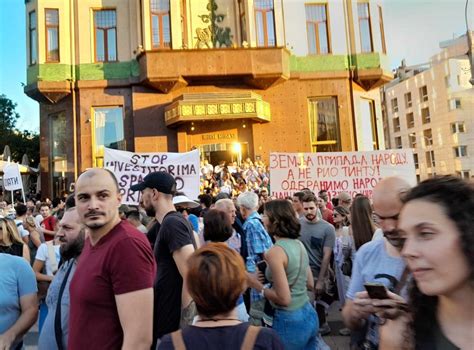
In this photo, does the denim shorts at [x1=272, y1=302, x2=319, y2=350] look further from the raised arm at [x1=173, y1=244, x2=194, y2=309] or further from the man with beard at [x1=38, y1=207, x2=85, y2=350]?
the man with beard at [x1=38, y1=207, x2=85, y2=350]

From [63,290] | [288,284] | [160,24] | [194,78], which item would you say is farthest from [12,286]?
[160,24]

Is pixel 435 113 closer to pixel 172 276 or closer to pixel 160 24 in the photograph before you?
pixel 160 24

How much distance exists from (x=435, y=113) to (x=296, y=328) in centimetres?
5425

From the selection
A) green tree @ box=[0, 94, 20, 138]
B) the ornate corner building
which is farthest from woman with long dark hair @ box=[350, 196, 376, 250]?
green tree @ box=[0, 94, 20, 138]

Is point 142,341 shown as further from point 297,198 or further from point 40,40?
point 40,40

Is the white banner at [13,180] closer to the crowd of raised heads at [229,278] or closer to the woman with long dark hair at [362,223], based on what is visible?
the crowd of raised heads at [229,278]

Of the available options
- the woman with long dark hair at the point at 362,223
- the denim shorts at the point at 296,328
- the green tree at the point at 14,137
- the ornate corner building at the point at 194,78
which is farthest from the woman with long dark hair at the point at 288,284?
the green tree at the point at 14,137

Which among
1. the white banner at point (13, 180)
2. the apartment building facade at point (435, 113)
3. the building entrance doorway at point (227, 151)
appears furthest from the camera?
the apartment building facade at point (435, 113)

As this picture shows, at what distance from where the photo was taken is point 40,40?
814 inches

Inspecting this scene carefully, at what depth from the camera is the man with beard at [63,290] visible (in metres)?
2.58

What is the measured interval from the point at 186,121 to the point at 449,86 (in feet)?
128

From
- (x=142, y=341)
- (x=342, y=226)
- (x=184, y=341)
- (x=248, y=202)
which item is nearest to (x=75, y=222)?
(x=142, y=341)

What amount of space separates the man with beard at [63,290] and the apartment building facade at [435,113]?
47358 mm

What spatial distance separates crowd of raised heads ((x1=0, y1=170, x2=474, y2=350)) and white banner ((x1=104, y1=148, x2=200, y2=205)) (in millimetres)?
3744
